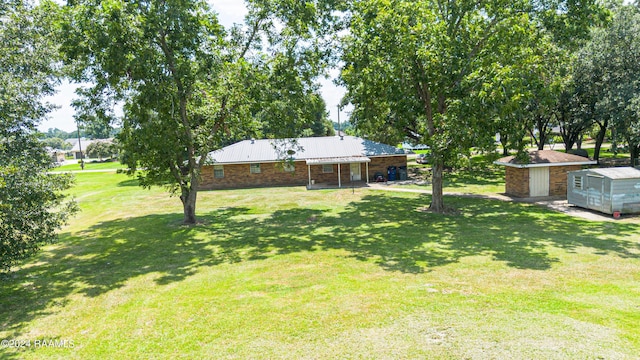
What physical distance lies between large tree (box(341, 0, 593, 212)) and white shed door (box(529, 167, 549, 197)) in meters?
6.72

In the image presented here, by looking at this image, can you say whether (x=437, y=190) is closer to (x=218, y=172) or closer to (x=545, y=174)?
(x=545, y=174)

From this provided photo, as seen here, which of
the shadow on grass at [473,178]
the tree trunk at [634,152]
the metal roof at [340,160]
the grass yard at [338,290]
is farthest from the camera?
the metal roof at [340,160]

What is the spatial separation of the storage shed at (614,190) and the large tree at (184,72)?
42.5ft

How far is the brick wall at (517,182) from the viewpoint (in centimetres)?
2244

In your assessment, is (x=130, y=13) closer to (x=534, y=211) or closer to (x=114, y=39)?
(x=114, y=39)

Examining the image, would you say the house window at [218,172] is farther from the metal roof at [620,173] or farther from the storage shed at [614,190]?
the metal roof at [620,173]

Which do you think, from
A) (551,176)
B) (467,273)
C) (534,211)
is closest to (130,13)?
(467,273)

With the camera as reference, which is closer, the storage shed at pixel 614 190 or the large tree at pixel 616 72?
the storage shed at pixel 614 190

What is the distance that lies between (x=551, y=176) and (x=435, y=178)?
7.90 metres

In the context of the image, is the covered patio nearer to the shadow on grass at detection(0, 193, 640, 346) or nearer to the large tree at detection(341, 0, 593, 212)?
the shadow on grass at detection(0, 193, 640, 346)

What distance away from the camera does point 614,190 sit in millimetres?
Answer: 16906

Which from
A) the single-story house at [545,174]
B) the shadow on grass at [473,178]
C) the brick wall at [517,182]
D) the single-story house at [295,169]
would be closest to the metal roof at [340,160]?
the single-story house at [295,169]

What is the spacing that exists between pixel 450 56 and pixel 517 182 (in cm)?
1019

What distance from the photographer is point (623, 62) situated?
25.5m
